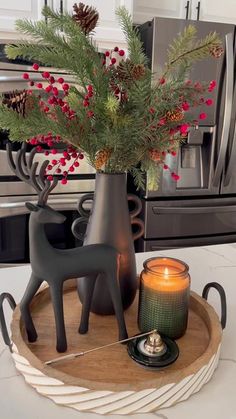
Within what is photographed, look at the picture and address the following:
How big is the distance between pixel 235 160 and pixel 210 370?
1.74 metres

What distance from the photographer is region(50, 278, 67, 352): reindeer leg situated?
59 centimetres

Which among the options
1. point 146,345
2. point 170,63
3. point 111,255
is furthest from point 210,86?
point 146,345

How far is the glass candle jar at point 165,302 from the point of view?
0.65m

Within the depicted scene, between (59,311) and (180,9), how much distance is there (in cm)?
219

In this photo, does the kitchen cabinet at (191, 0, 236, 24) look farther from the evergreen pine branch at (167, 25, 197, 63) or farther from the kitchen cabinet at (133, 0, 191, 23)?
the evergreen pine branch at (167, 25, 197, 63)

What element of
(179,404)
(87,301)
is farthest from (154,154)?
(179,404)

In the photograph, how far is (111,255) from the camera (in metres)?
0.62

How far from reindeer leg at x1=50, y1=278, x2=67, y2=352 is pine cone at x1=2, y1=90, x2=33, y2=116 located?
0.27 meters

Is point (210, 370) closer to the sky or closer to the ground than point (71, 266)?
closer to the ground

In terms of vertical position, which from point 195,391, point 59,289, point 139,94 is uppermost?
point 139,94

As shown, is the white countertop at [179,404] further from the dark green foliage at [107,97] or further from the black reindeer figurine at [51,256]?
the dark green foliage at [107,97]

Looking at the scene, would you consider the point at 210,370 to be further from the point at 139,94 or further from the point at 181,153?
the point at 181,153

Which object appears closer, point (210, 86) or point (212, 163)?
point (210, 86)

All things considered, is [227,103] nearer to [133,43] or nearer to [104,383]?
[133,43]
